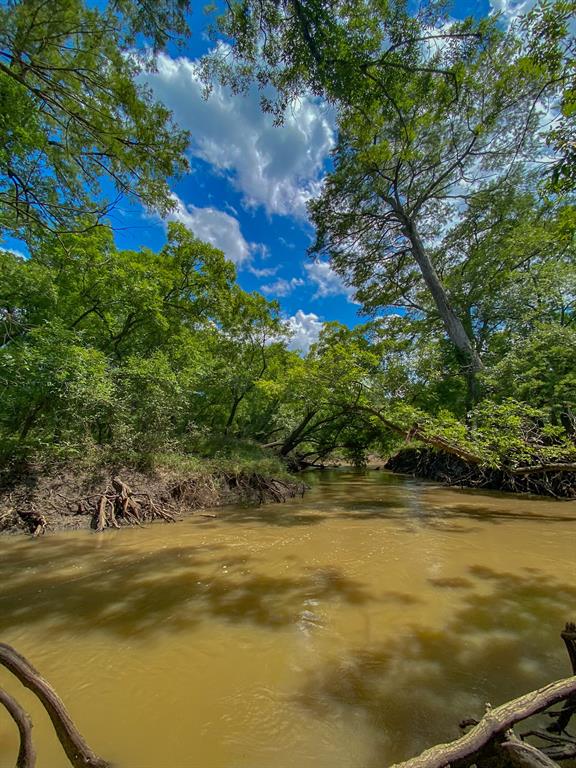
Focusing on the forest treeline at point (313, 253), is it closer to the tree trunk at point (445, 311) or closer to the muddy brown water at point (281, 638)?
the tree trunk at point (445, 311)

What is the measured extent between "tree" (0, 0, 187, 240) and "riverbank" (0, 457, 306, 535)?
19.8 feet

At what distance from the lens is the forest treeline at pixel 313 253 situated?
423cm

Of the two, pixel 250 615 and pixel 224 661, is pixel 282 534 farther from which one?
pixel 224 661

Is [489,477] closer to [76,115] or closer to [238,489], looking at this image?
[238,489]

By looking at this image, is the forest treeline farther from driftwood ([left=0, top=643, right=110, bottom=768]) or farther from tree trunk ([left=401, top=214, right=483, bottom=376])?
driftwood ([left=0, top=643, right=110, bottom=768])

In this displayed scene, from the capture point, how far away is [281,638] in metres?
3.19

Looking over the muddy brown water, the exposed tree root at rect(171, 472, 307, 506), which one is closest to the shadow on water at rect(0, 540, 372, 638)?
the muddy brown water

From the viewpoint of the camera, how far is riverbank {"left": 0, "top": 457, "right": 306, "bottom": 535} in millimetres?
7469

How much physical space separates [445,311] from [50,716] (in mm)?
14486

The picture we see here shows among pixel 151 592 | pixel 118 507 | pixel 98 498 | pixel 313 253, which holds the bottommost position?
Result: pixel 151 592

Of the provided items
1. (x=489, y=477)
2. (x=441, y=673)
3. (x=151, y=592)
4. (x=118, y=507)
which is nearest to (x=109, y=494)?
(x=118, y=507)

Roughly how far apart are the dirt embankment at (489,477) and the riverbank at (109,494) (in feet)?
25.0

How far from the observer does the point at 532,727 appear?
80.4 inches

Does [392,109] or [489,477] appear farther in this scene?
[489,477]
